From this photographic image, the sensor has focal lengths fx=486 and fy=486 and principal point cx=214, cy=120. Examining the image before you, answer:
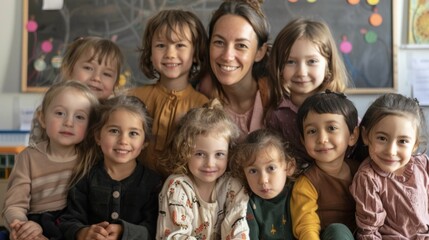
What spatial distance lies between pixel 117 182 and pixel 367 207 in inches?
33.6

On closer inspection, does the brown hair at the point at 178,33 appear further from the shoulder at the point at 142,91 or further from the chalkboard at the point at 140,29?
the chalkboard at the point at 140,29

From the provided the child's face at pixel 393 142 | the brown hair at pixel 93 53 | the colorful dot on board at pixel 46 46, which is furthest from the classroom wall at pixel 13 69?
the child's face at pixel 393 142

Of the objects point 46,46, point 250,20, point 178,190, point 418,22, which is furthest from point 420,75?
point 46,46

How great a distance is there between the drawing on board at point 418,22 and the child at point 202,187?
217 cm

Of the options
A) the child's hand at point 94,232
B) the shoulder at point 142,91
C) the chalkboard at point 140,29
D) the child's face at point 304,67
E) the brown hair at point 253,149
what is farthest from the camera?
the chalkboard at point 140,29

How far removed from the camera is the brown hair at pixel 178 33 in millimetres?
1929

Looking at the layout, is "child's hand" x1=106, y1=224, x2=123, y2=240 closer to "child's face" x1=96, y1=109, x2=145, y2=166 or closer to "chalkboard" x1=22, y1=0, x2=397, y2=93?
"child's face" x1=96, y1=109, x2=145, y2=166

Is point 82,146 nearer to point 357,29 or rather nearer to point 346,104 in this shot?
point 346,104

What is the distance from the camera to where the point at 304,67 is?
1.89m

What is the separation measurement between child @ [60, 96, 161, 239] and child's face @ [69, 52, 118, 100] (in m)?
0.33

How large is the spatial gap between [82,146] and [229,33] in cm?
71

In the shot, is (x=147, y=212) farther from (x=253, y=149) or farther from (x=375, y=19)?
(x=375, y=19)

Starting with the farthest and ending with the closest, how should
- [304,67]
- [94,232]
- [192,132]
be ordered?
[304,67] → [192,132] → [94,232]

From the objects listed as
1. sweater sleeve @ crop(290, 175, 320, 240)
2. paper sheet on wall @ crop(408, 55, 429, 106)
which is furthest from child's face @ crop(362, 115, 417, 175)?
paper sheet on wall @ crop(408, 55, 429, 106)
